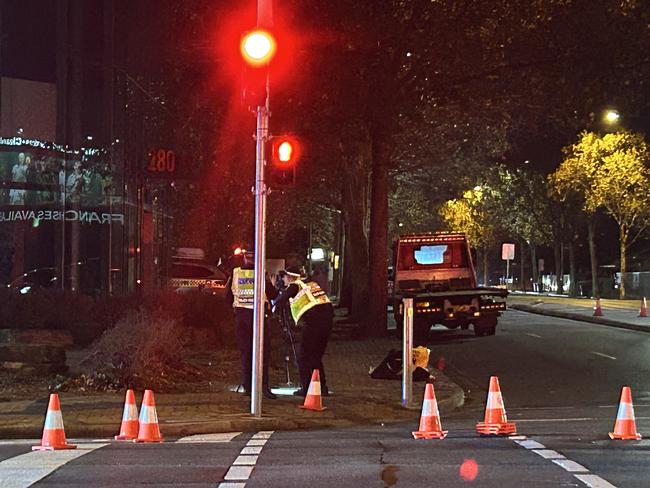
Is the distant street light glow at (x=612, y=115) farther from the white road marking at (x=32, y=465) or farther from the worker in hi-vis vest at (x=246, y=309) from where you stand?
the white road marking at (x=32, y=465)

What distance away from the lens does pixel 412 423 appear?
35.4 feet

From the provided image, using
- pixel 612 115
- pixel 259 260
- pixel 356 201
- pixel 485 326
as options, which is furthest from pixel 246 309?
pixel 612 115

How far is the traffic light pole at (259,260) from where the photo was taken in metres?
10.1

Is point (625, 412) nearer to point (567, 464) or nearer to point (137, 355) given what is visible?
point (567, 464)

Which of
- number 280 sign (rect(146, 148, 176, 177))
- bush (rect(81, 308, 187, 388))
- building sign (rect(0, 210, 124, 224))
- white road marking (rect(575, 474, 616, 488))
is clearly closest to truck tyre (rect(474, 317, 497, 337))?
number 280 sign (rect(146, 148, 176, 177))

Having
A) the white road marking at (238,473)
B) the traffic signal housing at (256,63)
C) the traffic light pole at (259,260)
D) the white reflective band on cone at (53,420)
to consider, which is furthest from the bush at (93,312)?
the white road marking at (238,473)

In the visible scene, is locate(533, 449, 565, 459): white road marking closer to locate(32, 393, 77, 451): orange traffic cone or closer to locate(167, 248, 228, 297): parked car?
locate(32, 393, 77, 451): orange traffic cone

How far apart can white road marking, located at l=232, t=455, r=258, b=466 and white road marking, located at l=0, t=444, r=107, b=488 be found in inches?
56.1

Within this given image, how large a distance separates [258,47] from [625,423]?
18.0 ft

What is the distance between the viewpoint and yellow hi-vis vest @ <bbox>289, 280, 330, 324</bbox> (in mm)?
11992

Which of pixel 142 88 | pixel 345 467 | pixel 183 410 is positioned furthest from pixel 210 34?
pixel 345 467

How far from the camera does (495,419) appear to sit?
365 inches

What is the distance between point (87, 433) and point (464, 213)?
57.3m

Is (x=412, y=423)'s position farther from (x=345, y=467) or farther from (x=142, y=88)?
(x=142, y=88)
